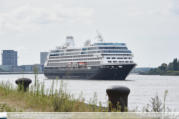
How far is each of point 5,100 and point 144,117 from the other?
538 cm

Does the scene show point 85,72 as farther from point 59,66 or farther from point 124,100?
point 124,100

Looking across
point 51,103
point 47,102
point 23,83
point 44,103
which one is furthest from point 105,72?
point 51,103

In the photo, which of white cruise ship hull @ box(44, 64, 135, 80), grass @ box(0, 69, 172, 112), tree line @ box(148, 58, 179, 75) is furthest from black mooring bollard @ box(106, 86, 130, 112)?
tree line @ box(148, 58, 179, 75)

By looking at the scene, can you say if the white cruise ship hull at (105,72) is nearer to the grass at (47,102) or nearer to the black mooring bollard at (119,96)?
the grass at (47,102)

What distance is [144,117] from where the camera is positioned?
659 centimetres

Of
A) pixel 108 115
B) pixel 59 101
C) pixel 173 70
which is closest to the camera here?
pixel 108 115

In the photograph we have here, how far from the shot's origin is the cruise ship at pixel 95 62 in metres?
79.3

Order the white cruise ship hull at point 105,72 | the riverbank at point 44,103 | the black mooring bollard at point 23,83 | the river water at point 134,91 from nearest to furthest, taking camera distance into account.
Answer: the riverbank at point 44,103, the black mooring bollard at point 23,83, the river water at point 134,91, the white cruise ship hull at point 105,72

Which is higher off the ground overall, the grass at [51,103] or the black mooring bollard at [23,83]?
the black mooring bollard at [23,83]

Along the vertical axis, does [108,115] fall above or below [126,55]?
below

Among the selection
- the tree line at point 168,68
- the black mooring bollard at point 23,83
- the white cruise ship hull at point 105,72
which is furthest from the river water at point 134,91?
the tree line at point 168,68

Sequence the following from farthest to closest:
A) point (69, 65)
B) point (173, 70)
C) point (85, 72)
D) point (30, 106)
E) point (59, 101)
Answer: point (173, 70) < point (69, 65) < point (85, 72) < point (30, 106) < point (59, 101)

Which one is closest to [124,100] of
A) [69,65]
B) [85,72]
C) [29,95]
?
[29,95]

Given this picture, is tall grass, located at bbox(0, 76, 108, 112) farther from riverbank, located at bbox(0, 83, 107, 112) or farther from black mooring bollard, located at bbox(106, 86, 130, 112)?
black mooring bollard, located at bbox(106, 86, 130, 112)
